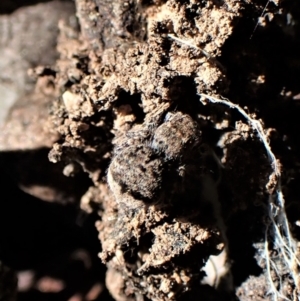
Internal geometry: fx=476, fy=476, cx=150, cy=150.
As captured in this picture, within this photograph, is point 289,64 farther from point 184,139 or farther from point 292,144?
point 184,139

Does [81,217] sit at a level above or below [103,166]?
below

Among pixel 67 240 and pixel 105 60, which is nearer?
pixel 105 60

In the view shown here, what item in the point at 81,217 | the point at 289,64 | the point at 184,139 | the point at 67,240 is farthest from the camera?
the point at 67,240

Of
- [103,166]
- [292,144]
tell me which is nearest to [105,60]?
[103,166]

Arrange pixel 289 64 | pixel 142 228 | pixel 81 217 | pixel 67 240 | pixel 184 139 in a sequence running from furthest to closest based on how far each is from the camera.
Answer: pixel 67 240 < pixel 81 217 < pixel 289 64 < pixel 142 228 < pixel 184 139

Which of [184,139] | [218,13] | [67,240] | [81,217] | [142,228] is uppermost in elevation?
[218,13]

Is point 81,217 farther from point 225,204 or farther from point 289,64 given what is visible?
point 289,64
